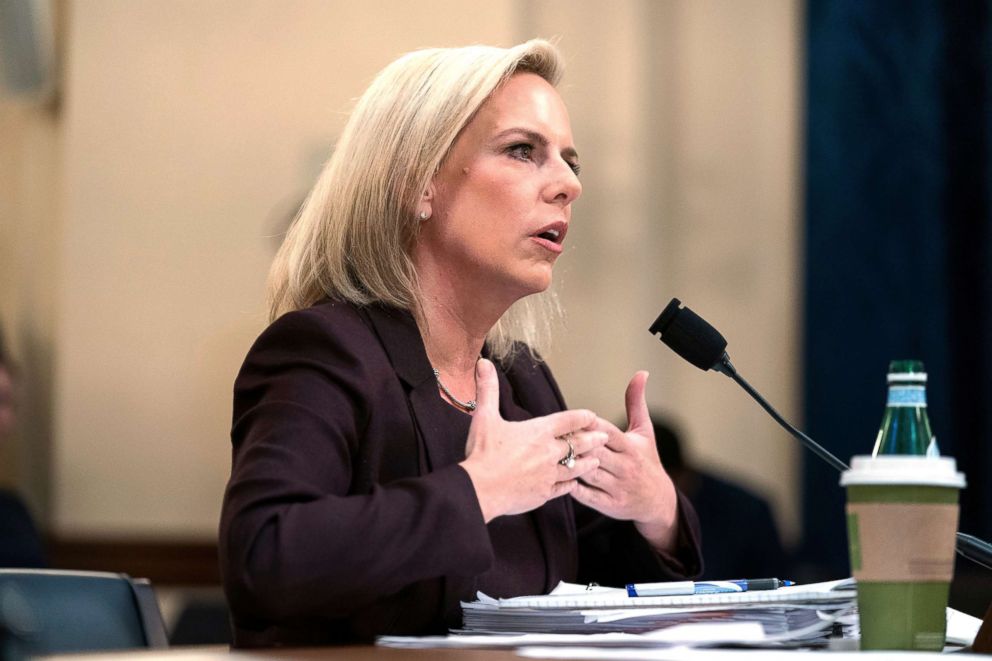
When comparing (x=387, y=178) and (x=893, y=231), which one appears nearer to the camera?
(x=387, y=178)

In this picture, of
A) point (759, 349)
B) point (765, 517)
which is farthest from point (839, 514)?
point (759, 349)

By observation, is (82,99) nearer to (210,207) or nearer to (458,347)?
(210,207)

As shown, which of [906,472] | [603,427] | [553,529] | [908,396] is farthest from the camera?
[553,529]

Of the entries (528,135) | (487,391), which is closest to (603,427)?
(487,391)

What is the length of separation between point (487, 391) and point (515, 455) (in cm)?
9

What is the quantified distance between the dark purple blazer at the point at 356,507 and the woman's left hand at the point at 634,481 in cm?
8

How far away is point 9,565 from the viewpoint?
9.64 feet

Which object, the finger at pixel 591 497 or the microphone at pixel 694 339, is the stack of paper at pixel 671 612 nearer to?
the finger at pixel 591 497

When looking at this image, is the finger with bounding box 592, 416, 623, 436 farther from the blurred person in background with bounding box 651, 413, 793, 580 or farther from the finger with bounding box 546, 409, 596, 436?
the blurred person in background with bounding box 651, 413, 793, 580

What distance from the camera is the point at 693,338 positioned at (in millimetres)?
1640

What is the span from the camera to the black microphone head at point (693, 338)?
1.63 meters

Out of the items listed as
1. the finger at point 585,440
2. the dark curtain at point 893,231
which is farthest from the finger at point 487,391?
the dark curtain at point 893,231

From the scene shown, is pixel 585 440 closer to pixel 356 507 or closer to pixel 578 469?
pixel 578 469

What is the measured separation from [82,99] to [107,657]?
3.34m
